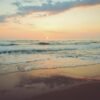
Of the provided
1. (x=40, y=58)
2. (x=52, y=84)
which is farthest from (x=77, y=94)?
(x=40, y=58)

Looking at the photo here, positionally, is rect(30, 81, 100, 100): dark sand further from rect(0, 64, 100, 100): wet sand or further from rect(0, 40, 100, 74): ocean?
rect(0, 40, 100, 74): ocean

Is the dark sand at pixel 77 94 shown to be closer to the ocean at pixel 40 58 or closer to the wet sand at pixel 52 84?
the wet sand at pixel 52 84

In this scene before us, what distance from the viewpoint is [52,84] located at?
884 centimetres

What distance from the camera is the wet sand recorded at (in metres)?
7.25

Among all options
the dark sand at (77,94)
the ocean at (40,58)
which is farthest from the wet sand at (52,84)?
the ocean at (40,58)

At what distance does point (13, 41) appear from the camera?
28.9 meters

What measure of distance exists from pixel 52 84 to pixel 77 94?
1.53 meters

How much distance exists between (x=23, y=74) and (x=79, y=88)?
2.79 m

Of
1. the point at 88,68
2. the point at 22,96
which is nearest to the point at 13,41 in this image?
the point at 88,68

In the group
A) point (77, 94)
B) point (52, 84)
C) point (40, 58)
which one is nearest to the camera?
point (77, 94)

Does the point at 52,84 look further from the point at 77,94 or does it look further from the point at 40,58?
the point at 40,58

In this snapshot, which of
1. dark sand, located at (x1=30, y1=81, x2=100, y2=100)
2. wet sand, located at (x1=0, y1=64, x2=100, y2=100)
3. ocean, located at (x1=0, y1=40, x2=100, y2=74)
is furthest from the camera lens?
ocean, located at (x1=0, y1=40, x2=100, y2=74)

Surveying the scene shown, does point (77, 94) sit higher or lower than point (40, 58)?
higher

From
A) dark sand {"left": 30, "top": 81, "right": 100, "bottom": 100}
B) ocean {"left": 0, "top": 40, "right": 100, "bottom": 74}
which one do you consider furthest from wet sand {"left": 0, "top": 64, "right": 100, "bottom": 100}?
ocean {"left": 0, "top": 40, "right": 100, "bottom": 74}
